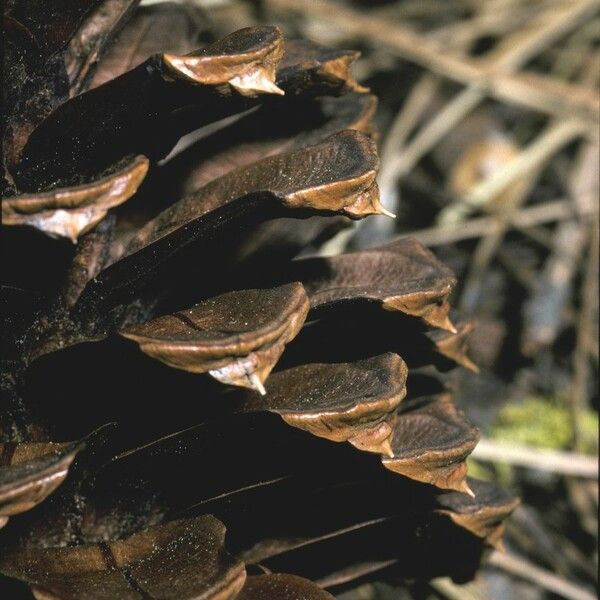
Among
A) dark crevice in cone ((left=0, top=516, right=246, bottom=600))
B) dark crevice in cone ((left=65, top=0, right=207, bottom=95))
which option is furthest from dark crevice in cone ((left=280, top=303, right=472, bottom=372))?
dark crevice in cone ((left=65, top=0, right=207, bottom=95))

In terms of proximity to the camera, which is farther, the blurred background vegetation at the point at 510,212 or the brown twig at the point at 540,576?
the blurred background vegetation at the point at 510,212

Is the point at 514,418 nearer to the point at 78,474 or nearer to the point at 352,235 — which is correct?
the point at 352,235

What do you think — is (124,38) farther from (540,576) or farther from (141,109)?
(540,576)

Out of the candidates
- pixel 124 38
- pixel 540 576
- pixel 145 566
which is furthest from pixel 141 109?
pixel 540 576

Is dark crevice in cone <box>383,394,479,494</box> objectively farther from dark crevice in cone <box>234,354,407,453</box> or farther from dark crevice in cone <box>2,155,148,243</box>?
dark crevice in cone <box>2,155,148,243</box>

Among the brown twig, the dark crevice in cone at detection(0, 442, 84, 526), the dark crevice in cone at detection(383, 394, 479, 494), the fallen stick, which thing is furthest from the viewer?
the fallen stick

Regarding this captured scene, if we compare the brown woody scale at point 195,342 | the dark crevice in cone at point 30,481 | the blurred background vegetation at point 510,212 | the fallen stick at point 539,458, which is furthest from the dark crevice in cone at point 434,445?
the fallen stick at point 539,458

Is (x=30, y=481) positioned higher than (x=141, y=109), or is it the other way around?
(x=141, y=109)

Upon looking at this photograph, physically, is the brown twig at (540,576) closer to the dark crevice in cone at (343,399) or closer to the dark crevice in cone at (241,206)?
the dark crevice in cone at (343,399)

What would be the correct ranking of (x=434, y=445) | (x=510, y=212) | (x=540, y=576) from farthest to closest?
(x=510, y=212) → (x=540, y=576) → (x=434, y=445)
